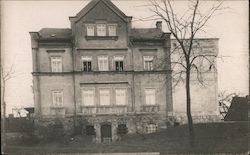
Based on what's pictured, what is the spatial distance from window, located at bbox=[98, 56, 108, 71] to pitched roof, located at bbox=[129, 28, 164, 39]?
3.98ft

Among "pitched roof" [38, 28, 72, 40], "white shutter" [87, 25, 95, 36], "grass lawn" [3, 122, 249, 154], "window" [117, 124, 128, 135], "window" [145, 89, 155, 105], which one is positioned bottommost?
"grass lawn" [3, 122, 249, 154]

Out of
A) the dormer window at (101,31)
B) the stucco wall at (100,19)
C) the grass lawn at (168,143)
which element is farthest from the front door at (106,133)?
the dormer window at (101,31)

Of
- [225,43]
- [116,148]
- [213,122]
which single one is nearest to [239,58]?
[225,43]

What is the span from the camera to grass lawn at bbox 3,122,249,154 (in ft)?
36.4

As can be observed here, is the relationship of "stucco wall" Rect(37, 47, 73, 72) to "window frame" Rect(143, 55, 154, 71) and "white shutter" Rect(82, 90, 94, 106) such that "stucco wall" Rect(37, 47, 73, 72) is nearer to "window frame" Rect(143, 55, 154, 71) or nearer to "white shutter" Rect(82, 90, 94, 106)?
"white shutter" Rect(82, 90, 94, 106)

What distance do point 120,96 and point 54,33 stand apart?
2.88 metres

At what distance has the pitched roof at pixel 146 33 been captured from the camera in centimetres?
1276

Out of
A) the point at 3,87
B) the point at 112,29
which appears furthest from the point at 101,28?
the point at 3,87

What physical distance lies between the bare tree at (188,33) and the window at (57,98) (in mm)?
3575

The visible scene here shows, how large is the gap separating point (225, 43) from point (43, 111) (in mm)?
5623

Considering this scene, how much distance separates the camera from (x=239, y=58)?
11.5 metres

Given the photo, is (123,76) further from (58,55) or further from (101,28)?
(58,55)

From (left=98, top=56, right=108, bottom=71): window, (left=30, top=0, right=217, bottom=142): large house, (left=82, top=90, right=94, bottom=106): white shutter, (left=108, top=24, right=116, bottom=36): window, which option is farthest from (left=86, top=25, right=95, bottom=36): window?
(left=82, top=90, right=94, bottom=106): white shutter

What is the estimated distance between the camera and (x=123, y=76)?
1349cm
